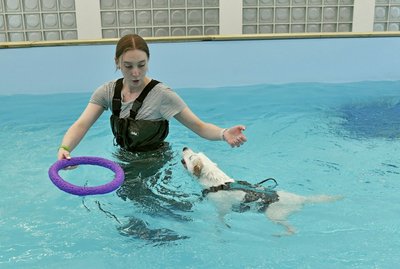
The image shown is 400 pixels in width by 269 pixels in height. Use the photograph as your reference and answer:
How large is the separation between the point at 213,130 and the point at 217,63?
4.71m

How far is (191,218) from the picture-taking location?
3.08m

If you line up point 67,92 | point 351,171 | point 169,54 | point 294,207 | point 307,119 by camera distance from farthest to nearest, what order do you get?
point 169,54, point 67,92, point 307,119, point 351,171, point 294,207

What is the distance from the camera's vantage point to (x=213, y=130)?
2986 mm

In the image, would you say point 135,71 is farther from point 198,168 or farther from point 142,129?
point 198,168

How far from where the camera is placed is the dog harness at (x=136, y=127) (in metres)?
3.03

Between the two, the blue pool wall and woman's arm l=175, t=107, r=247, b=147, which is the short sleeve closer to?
woman's arm l=175, t=107, r=247, b=147

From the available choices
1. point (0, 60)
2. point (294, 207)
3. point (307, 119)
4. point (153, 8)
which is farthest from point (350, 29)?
point (294, 207)

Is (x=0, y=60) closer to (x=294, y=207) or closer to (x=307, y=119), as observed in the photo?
(x=307, y=119)

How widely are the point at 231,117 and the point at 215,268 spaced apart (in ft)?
11.0

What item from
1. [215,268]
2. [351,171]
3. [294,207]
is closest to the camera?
[215,268]

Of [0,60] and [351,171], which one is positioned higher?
[0,60]

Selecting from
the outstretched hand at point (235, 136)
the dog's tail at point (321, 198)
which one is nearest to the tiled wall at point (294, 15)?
the dog's tail at point (321, 198)

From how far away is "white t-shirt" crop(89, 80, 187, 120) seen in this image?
3.04m

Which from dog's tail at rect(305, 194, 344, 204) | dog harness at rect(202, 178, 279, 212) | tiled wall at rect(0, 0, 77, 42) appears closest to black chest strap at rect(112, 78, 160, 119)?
dog harness at rect(202, 178, 279, 212)
